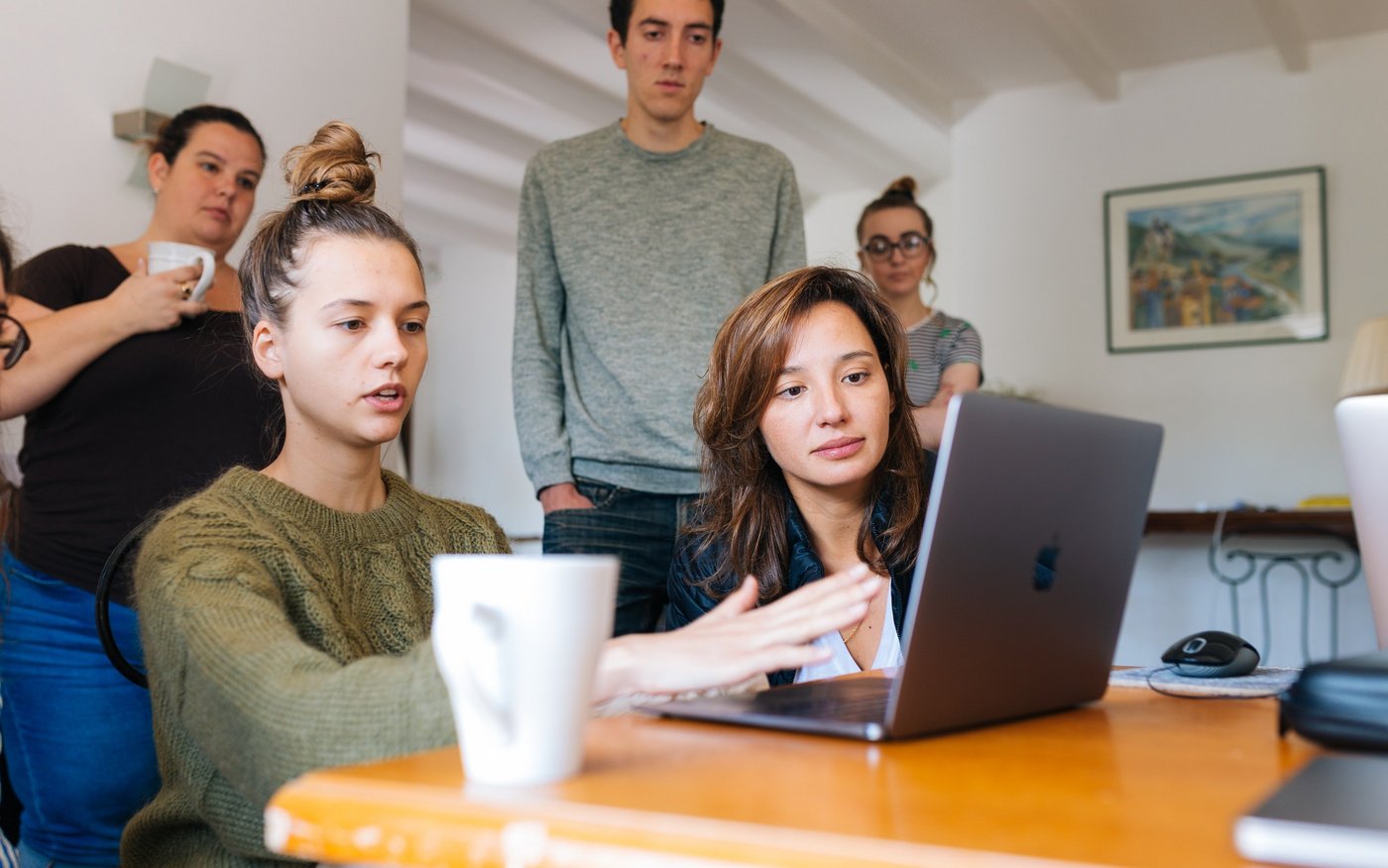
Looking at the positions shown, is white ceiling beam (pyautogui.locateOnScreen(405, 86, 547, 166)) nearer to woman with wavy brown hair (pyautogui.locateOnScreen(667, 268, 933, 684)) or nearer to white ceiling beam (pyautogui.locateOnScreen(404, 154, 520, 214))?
white ceiling beam (pyautogui.locateOnScreen(404, 154, 520, 214))

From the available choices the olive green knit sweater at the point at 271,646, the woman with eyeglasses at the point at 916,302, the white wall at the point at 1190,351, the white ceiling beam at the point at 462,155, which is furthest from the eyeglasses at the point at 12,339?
the white ceiling beam at the point at 462,155

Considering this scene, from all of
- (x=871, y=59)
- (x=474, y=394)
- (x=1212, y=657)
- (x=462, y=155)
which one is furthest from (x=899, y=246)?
(x=474, y=394)

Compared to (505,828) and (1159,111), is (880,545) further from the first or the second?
(1159,111)

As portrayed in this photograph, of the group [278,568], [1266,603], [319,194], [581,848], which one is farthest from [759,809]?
[1266,603]

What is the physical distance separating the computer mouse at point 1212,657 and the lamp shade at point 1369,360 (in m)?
2.66

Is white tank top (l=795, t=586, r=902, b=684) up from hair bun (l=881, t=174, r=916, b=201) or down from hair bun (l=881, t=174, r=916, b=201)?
down

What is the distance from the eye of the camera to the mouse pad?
3.25 feet

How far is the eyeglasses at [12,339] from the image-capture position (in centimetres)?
165

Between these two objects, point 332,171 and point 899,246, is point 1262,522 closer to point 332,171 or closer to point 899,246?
point 899,246

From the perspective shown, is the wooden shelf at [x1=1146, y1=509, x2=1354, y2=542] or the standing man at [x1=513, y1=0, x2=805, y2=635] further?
the wooden shelf at [x1=1146, y1=509, x2=1354, y2=542]

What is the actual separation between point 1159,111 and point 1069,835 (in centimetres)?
556

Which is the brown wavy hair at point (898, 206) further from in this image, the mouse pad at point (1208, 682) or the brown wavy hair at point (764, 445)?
the mouse pad at point (1208, 682)

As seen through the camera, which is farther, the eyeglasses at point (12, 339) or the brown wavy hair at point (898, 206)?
the brown wavy hair at point (898, 206)

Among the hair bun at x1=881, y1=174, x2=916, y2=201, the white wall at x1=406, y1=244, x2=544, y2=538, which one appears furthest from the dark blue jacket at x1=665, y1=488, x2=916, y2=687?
the white wall at x1=406, y1=244, x2=544, y2=538
